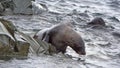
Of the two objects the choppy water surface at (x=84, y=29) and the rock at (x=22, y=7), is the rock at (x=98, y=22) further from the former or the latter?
the rock at (x=22, y=7)

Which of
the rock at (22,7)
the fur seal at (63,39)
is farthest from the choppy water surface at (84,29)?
the rock at (22,7)

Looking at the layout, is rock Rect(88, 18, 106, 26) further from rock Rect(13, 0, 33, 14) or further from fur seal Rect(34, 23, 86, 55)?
fur seal Rect(34, 23, 86, 55)

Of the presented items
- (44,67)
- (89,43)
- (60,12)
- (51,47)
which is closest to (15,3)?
(60,12)

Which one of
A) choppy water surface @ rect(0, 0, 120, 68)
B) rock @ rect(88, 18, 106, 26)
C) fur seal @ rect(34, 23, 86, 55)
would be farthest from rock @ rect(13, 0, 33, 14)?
fur seal @ rect(34, 23, 86, 55)

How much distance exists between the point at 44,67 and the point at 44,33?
2.17 m

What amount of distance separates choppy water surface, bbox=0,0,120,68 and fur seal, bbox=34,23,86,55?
8.3 inches

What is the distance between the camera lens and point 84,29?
12.3 meters

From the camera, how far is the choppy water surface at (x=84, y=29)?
7770mm

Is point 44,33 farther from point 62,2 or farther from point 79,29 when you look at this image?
point 62,2

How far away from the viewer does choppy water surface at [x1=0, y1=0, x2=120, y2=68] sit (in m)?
7.77

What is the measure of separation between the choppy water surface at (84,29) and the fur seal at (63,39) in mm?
211

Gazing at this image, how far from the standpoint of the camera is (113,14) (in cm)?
1562

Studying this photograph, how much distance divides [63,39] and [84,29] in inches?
131

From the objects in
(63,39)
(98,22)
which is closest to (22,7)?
(98,22)
